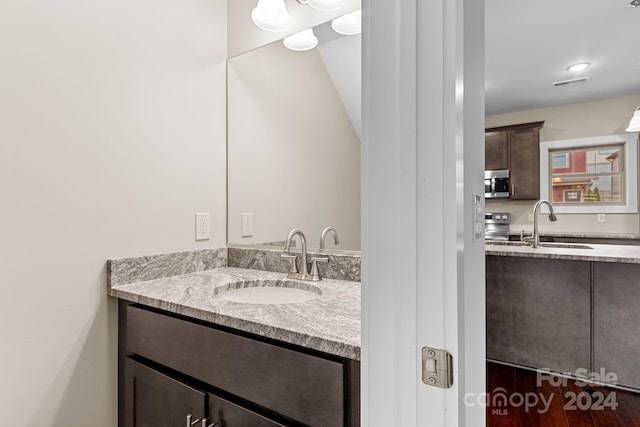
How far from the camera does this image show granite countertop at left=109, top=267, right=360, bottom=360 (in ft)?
2.68

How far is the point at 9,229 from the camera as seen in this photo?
43.1 inches

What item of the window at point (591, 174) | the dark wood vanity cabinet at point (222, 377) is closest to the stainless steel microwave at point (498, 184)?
the window at point (591, 174)

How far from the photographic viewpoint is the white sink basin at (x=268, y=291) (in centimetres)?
138

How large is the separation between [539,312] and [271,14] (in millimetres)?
2532

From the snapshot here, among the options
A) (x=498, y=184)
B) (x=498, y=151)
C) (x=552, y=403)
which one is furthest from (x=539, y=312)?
Answer: (x=498, y=151)

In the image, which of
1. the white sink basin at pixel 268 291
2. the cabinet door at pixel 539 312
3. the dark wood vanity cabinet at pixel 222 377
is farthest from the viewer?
the cabinet door at pixel 539 312

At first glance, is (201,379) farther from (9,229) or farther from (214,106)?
(214,106)

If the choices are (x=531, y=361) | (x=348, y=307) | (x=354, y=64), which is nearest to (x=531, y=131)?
(x=531, y=361)

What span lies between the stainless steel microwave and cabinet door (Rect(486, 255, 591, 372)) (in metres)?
2.49

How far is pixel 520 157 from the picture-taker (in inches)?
186

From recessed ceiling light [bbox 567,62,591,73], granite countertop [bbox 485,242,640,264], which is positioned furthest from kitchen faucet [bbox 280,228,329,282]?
recessed ceiling light [bbox 567,62,591,73]

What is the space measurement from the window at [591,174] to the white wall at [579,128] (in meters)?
0.09

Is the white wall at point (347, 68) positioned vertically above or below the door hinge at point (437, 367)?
above

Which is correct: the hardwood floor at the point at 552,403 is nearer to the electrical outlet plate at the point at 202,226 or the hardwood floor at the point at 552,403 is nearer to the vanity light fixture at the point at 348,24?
the electrical outlet plate at the point at 202,226
